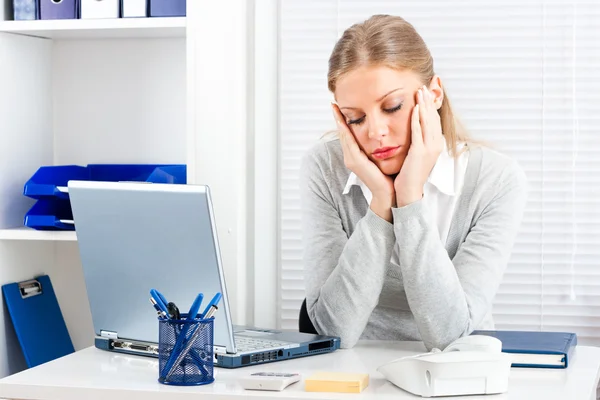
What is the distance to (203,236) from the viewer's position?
1.47 metres

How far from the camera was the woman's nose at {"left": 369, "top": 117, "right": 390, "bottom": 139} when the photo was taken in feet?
5.99

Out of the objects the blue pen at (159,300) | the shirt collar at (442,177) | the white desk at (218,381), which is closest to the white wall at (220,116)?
the shirt collar at (442,177)

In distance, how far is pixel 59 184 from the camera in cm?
223

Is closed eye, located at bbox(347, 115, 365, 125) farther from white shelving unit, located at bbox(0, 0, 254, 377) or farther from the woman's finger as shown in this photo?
white shelving unit, located at bbox(0, 0, 254, 377)

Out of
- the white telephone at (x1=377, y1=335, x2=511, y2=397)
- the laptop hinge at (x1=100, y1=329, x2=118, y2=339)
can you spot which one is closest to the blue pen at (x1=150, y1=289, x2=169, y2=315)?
the laptop hinge at (x1=100, y1=329, x2=118, y2=339)

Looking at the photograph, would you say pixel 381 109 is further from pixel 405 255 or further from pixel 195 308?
pixel 195 308

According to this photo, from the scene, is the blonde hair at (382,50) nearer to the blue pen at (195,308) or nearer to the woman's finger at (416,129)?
the woman's finger at (416,129)

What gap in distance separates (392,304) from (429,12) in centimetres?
86

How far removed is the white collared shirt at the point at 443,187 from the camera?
6.25 feet

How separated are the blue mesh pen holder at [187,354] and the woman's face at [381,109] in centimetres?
60

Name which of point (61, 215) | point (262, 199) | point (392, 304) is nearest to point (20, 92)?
point (61, 215)

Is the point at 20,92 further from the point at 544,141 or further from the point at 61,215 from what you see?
the point at 544,141

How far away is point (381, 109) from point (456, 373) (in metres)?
0.67

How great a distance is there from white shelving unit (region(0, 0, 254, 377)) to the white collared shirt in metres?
0.38
